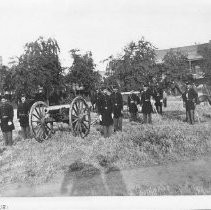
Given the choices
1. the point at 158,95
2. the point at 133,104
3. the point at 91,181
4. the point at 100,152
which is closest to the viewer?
the point at 91,181

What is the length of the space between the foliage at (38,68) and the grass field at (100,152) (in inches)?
107

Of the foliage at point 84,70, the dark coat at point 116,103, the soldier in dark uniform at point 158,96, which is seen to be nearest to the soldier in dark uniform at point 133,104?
the soldier in dark uniform at point 158,96

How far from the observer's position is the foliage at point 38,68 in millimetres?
12359

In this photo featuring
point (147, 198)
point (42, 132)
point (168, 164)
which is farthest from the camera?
point (42, 132)

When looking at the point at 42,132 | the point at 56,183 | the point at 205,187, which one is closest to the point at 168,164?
the point at 205,187

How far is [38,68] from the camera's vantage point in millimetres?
12516

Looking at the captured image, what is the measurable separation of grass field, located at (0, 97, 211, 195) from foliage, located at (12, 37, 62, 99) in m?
2.73

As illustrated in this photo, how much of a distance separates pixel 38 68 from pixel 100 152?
5.33 m

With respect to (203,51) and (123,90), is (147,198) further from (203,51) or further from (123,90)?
(203,51)

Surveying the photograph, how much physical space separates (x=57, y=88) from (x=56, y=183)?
6913 millimetres

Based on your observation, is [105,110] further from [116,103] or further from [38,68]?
[38,68]

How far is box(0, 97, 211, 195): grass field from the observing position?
7.09 metres

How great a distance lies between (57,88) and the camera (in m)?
13.2

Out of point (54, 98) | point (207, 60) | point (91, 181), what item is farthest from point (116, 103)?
point (207, 60)
